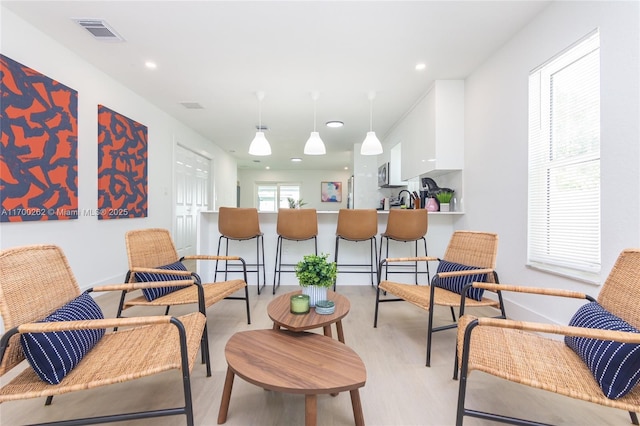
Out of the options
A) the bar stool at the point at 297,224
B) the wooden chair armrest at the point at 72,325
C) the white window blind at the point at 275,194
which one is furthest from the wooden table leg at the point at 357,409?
the white window blind at the point at 275,194

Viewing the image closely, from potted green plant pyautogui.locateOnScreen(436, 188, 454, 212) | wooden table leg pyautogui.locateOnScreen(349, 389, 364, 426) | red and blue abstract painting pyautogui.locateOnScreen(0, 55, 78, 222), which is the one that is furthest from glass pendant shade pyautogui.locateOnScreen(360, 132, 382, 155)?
red and blue abstract painting pyautogui.locateOnScreen(0, 55, 78, 222)

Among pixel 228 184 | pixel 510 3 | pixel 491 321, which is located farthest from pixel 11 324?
pixel 228 184

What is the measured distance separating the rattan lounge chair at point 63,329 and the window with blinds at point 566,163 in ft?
7.98

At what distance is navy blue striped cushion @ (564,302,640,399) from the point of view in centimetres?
94

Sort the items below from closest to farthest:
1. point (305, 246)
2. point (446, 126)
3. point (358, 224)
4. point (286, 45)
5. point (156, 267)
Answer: point (156, 267) → point (286, 45) → point (358, 224) → point (446, 126) → point (305, 246)

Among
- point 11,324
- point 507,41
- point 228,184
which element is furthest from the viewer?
point 228,184

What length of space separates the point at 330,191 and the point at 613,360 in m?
9.30

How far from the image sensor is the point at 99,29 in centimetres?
249

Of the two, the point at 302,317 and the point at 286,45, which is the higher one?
the point at 286,45

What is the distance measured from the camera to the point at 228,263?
362cm

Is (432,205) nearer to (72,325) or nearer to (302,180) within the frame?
(72,325)

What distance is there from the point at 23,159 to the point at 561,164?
4227 mm

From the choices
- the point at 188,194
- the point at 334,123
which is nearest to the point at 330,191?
the point at 334,123

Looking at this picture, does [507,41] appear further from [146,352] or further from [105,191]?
[105,191]
